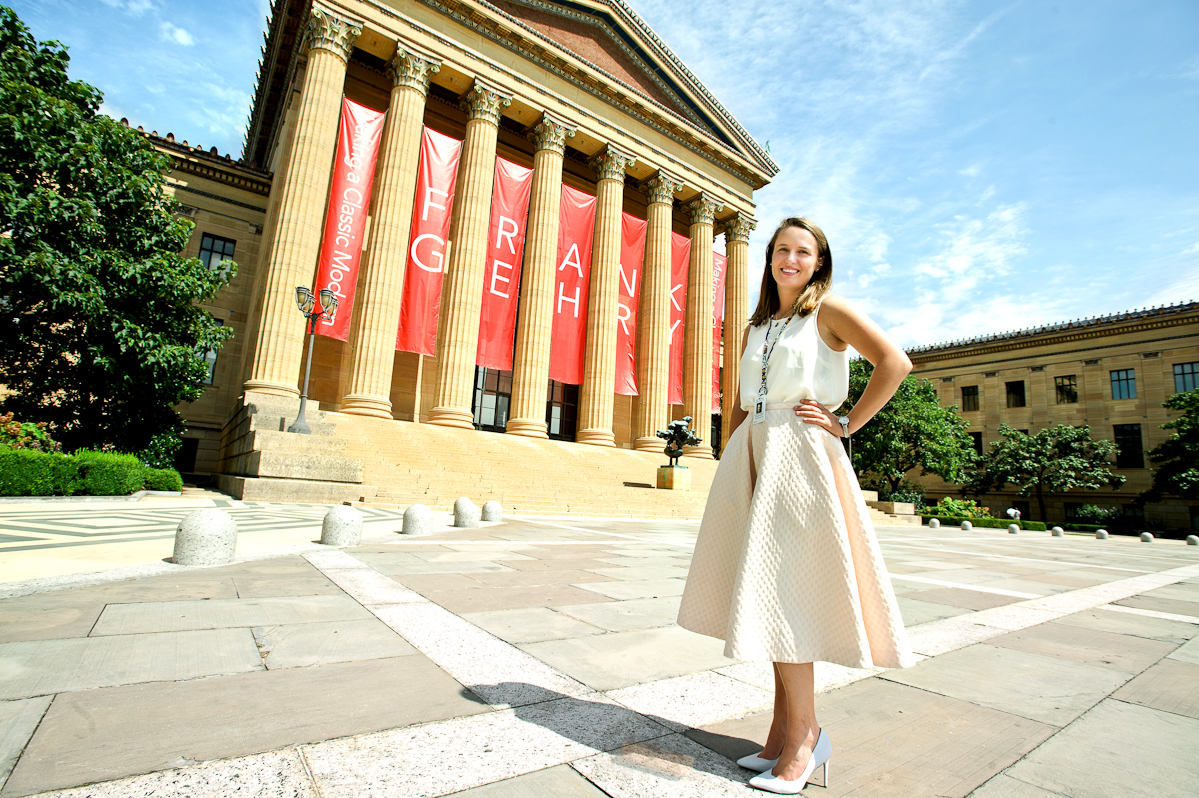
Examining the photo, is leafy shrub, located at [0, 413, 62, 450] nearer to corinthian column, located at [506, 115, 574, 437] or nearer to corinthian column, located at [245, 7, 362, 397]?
corinthian column, located at [245, 7, 362, 397]

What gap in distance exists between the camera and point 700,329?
104 feet

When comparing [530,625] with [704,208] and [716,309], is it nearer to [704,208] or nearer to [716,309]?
[716,309]

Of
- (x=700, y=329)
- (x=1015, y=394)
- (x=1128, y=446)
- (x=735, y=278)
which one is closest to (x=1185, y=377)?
(x=1128, y=446)

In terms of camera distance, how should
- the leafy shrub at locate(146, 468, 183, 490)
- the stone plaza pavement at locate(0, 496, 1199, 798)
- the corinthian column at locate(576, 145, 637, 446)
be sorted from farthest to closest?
the corinthian column at locate(576, 145, 637, 446) < the leafy shrub at locate(146, 468, 183, 490) < the stone plaza pavement at locate(0, 496, 1199, 798)

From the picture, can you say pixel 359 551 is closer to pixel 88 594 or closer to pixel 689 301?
pixel 88 594

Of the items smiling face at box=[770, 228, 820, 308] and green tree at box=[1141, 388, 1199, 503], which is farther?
green tree at box=[1141, 388, 1199, 503]

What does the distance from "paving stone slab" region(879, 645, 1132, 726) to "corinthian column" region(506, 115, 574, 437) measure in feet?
70.2

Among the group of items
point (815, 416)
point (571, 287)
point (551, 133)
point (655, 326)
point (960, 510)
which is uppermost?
point (551, 133)

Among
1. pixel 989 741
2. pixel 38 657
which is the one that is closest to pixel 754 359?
pixel 989 741

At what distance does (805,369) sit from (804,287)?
41 centimetres

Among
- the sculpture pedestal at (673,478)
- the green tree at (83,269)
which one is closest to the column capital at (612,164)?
the sculpture pedestal at (673,478)

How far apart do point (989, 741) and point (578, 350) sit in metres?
24.2

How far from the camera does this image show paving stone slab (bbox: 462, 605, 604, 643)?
12.2ft

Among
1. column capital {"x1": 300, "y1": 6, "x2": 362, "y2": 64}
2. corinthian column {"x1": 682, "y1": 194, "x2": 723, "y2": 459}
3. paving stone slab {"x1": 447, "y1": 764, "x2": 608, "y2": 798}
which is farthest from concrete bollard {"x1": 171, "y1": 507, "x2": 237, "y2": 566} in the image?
corinthian column {"x1": 682, "y1": 194, "x2": 723, "y2": 459}
